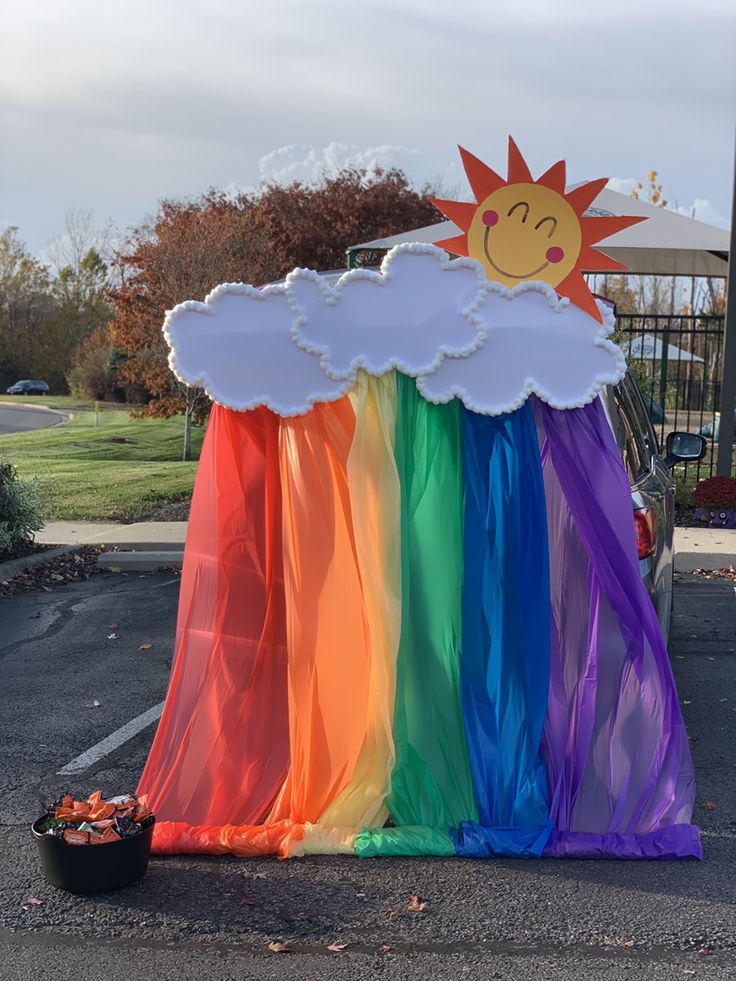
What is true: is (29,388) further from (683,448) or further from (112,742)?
(112,742)

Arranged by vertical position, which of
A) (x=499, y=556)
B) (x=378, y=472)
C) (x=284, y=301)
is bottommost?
(x=499, y=556)

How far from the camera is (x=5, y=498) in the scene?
1051 cm

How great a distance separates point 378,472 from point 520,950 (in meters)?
1.70

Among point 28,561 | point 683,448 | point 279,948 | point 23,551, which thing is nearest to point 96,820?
point 279,948

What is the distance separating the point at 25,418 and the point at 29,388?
1805cm

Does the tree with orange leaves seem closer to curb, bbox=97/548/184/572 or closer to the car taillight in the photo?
curb, bbox=97/548/184/572

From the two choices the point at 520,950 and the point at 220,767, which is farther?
the point at 220,767

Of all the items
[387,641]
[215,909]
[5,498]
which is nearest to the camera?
[215,909]

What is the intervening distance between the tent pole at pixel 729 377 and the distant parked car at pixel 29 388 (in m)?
45.1

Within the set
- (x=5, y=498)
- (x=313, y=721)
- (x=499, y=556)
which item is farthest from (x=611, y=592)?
(x=5, y=498)

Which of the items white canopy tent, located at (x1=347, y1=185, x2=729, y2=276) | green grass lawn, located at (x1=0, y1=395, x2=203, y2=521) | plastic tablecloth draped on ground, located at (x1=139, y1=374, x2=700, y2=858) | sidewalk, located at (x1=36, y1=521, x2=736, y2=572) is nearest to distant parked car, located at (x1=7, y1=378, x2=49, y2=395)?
green grass lawn, located at (x1=0, y1=395, x2=203, y2=521)

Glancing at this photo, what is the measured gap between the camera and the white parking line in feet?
16.5

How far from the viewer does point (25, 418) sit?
36.3 meters

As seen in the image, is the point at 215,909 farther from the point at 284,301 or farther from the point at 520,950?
the point at 284,301
